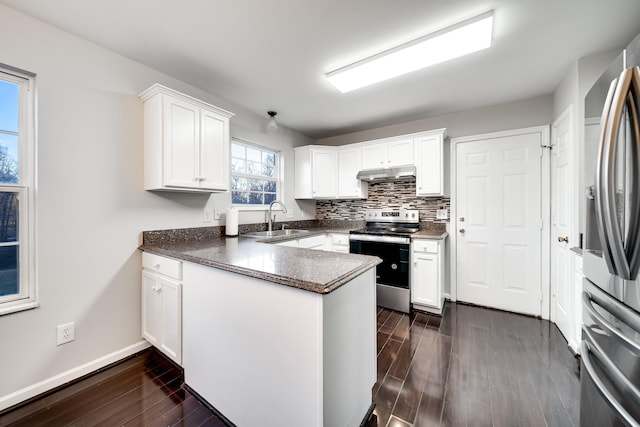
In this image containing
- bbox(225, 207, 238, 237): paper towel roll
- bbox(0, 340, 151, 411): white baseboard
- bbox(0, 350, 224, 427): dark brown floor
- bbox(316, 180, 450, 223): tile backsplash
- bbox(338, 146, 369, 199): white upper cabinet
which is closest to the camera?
bbox(0, 350, 224, 427): dark brown floor

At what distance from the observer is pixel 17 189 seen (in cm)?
157

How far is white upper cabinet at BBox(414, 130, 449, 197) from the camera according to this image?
117 inches

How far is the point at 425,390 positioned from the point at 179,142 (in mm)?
2524

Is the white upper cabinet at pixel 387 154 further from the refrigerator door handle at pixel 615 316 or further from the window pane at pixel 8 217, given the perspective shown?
the window pane at pixel 8 217

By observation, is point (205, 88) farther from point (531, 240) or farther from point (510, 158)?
point (531, 240)

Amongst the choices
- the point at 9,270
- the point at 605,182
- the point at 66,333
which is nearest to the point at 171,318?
the point at 66,333

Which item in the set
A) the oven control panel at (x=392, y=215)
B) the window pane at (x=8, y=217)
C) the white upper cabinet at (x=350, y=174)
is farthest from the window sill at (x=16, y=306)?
the oven control panel at (x=392, y=215)

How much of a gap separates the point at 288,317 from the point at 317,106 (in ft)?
8.15

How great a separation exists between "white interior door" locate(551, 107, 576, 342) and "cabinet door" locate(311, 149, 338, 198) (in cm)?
245

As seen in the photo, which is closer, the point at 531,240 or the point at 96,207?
the point at 96,207

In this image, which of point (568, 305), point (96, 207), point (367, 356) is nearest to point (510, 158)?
point (568, 305)

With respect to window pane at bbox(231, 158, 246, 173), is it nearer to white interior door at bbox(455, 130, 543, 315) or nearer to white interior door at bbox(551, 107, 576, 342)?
white interior door at bbox(455, 130, 543, 315)

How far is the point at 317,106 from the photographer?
290cm

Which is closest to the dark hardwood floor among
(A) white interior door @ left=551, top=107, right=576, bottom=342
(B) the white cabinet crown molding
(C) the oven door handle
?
(A) white interior door @ left=551, top=107, right=576, bottom=342
